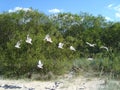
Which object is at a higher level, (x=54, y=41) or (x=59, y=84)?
(x=54, y=41)

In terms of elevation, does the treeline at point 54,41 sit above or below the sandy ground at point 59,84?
above

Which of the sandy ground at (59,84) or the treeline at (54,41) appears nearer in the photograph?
the sandy ground at (59,84)

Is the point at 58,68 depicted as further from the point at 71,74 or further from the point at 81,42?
the point at 81,42

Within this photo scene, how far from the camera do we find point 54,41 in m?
10.5

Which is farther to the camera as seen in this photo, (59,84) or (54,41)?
(54,41)

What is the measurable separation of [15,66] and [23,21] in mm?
1690

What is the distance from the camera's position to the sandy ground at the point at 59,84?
8453mm

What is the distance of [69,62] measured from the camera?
34.4ft

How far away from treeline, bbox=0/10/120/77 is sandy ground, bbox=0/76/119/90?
22.3 inches

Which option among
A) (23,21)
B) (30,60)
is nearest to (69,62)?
(30,60)

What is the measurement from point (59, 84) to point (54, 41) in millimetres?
1922

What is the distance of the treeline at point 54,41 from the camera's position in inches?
400

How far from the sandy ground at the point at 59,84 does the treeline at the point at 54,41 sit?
57 cm

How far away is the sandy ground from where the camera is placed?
333 inches
